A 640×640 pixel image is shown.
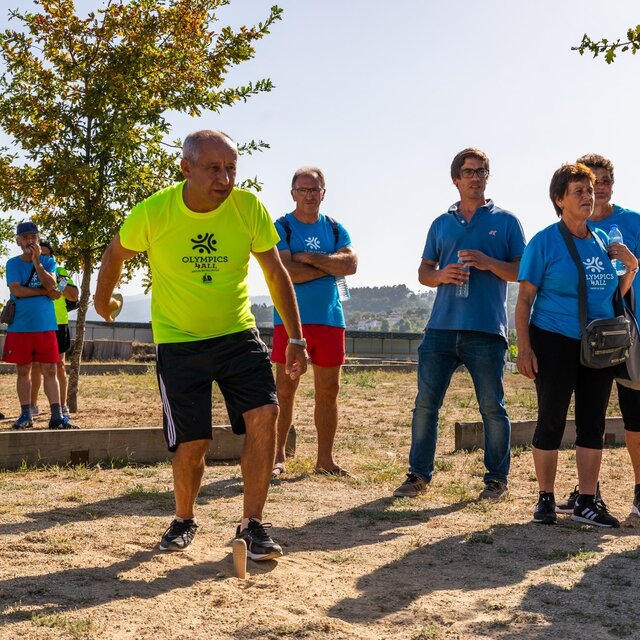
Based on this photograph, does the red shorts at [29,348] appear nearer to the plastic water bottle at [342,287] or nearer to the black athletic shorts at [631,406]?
the plastic water bottle at [342,287]

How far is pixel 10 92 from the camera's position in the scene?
36.9 feet

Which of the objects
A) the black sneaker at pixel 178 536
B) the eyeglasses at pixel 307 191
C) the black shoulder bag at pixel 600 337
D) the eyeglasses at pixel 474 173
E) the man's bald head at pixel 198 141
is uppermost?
the eyeglasses at pixel 474 173

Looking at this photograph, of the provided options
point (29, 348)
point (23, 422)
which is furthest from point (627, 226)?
point (23, 422)

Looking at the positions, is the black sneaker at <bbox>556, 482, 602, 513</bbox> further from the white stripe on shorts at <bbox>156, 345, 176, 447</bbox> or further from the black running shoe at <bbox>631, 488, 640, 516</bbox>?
the white stripe on shorts at <bbox>156, 345, 176, 447</bbox>

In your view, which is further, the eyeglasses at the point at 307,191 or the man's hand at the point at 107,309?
the eyeglasses at the point at 307,191

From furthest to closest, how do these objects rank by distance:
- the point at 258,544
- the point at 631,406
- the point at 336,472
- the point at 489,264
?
the point at 336,472
the point at 489,264
the point at 631,406
the point at 258,544

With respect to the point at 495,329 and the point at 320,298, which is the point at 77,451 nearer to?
the point at 320,298

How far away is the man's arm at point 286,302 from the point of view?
16.3ft

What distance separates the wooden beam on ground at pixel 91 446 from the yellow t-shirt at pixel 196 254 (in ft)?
9.00

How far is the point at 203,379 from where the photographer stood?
15.9 feet

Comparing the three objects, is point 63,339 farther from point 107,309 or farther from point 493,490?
point 107,309

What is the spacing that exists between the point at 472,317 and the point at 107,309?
2684 millimetres

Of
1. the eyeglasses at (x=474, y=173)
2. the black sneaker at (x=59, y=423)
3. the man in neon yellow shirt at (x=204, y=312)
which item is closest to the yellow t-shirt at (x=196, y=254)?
the man in neon yellow shirt at (x=204, y=312)

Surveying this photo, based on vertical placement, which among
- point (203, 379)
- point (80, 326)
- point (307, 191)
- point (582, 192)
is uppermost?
point (307, 191)
